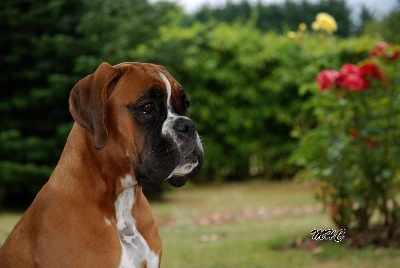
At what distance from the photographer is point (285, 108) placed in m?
14.5

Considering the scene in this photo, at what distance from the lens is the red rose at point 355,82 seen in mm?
6414

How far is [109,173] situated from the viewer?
10.7 feet

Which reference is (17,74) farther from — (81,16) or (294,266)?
(294,266)

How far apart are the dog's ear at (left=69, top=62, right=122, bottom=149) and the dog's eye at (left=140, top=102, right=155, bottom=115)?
0.58 feet

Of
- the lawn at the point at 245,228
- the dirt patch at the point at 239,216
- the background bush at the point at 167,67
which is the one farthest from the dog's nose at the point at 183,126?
the dirt patch at the point at 239,216

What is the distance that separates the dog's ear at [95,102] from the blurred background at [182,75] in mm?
3471

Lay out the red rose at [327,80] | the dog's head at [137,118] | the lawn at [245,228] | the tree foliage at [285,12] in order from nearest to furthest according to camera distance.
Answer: the dog's head at [137,118], the lawn at [245,228], the red rose at [327,80], the tree foliage at [285,12]

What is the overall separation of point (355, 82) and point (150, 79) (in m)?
3.54

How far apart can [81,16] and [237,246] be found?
527 centimetres

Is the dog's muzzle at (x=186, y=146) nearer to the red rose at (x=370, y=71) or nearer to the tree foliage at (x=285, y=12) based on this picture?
the red rose at (x=370, y=71)

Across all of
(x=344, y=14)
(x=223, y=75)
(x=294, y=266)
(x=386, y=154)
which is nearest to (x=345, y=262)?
(x=294, y=266)

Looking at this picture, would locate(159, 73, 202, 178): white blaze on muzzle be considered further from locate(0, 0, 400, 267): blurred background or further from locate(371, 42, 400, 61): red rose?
locate(371, 42, 400, 61): red rose

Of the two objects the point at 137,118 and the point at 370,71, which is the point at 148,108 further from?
the point at 370,71

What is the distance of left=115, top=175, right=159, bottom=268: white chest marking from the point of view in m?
3.26
